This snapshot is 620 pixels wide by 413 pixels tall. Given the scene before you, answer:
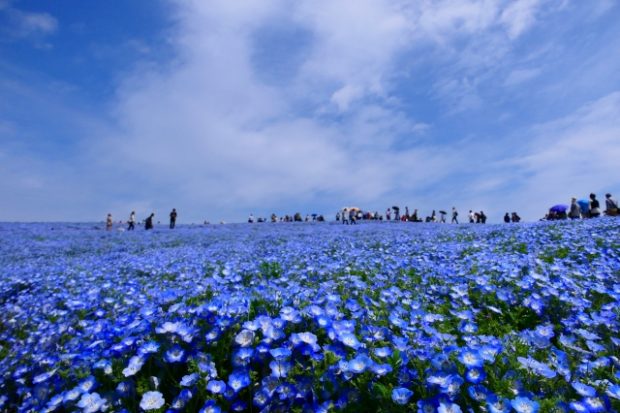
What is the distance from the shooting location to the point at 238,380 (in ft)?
7.50

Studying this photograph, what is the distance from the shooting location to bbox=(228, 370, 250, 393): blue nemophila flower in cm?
223

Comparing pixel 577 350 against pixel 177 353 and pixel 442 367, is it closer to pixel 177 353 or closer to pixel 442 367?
pixel 442 367

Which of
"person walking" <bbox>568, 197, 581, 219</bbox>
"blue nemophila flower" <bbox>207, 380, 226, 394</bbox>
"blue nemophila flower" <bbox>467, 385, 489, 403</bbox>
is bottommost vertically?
"blue nemophila flower" <bbox>207, 380, 226, 394</bbox>

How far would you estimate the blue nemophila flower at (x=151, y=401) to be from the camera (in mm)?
2238

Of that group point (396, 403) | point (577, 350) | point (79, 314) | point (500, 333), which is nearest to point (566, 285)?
point (500, 333)

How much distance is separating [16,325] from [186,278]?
7.17 feet

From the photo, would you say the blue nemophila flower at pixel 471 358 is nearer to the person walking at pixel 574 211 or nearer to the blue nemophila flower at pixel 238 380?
the blue nemophila flower at pixel 238 380

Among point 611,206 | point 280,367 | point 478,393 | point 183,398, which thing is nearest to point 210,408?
point 183,398

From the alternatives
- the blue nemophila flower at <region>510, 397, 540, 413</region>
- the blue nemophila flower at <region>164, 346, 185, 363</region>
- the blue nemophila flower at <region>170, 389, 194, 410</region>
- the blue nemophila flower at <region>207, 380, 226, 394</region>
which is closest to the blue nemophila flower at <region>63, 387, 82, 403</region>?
the blue nemophila flower at <region>164, 346, 185, 363</region>

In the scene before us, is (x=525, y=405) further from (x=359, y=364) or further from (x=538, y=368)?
(x=359, y=364)

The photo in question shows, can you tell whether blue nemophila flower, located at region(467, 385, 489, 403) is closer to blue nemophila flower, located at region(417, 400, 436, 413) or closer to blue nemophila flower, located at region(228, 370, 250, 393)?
blue nemophila flower, located at region(417, 400, 436, 413)

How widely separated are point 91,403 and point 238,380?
2.93 feet

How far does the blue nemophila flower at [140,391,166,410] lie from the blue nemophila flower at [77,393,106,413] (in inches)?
9.7

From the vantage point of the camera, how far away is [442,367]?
84.0 inches
